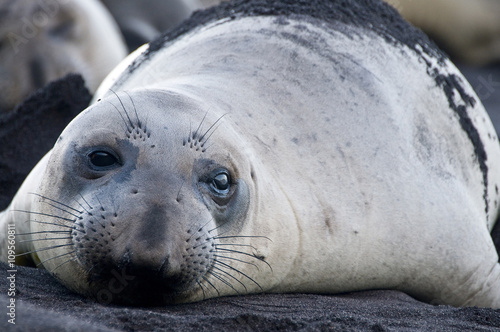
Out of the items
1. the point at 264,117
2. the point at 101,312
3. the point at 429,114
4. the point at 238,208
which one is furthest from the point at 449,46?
the point at 101,312

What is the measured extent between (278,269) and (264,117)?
66 cm

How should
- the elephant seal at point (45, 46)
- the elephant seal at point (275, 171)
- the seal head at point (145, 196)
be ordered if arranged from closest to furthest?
1. the seal head at point (145, 196)
2. the elephant seal at point (275, 171)
3. the elephant seal at point (45, 46)

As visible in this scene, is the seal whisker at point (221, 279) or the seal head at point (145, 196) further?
the seal whisker at point (221, 279)

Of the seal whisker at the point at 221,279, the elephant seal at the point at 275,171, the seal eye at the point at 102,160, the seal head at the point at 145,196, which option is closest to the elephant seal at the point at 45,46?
the elephant seal at the point at 275,171

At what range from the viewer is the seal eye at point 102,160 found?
8.39 ft

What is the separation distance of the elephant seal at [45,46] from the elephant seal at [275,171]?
2.62 metres

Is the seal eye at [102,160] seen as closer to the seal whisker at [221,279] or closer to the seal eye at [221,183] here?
the seal eye at [221,183]

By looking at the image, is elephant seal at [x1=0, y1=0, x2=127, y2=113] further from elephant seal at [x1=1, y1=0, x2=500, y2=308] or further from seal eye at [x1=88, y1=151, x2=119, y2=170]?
seal eye at [x1=88, y1=151, x2=119, y2=170]

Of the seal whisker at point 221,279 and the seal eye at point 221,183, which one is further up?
the seal eye at point 221,183

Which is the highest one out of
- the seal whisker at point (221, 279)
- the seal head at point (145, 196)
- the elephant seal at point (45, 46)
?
the elephant seal at point (45, 46)

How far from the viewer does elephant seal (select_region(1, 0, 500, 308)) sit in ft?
→ 8.11

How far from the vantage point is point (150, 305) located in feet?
8.16

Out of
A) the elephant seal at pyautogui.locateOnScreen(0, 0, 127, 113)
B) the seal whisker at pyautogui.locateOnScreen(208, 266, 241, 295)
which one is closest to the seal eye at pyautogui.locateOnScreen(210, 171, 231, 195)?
the seal whisker at pyautogui.locateOnScreen(208, 266, 241, 295)

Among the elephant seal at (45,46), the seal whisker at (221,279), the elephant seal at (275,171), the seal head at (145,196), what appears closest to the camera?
the seal head at (145,196)
